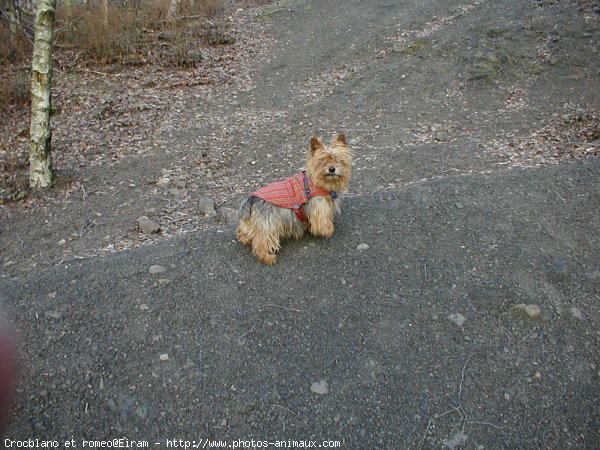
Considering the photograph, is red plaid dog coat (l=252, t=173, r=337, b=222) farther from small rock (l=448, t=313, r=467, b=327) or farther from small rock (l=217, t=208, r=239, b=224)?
small rock (l=448, t=313, r=467, b=327)

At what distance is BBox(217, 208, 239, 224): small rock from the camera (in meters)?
7.58

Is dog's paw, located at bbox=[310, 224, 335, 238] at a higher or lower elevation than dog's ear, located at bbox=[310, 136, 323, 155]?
lower

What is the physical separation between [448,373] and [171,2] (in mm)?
19991

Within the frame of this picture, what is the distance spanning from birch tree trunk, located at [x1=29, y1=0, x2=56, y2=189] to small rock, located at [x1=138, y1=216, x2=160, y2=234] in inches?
112

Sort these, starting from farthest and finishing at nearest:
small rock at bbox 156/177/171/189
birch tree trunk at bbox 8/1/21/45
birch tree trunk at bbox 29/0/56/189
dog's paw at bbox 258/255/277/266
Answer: birch tree trunk at bbox 8/1/21/45, small rock at bbox 156/177/171/189, birch tree trunk at bbox 29/0/56/189, dog's paw at bbox 258/255/277/266

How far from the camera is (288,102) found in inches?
531

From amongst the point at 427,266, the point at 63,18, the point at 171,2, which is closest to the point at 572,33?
the point at 427,266

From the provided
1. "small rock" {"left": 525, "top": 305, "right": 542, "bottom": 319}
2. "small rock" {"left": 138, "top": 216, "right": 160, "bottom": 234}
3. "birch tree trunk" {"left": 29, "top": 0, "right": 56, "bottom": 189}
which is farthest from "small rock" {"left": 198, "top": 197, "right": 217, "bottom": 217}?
"small rock" {"left": 525, "top": 305, "right": 542, "bottom": 319}

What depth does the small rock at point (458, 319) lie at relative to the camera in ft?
17.1

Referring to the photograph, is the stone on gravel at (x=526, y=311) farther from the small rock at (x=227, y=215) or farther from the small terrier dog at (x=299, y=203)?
the small rock at (x=227, y=215)

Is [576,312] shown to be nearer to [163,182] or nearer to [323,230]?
[323,230]

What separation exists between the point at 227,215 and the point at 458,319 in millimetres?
4297

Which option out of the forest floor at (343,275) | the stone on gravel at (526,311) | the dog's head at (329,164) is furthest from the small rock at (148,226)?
the stone on gravel at (526,311)

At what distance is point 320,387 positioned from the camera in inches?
181
